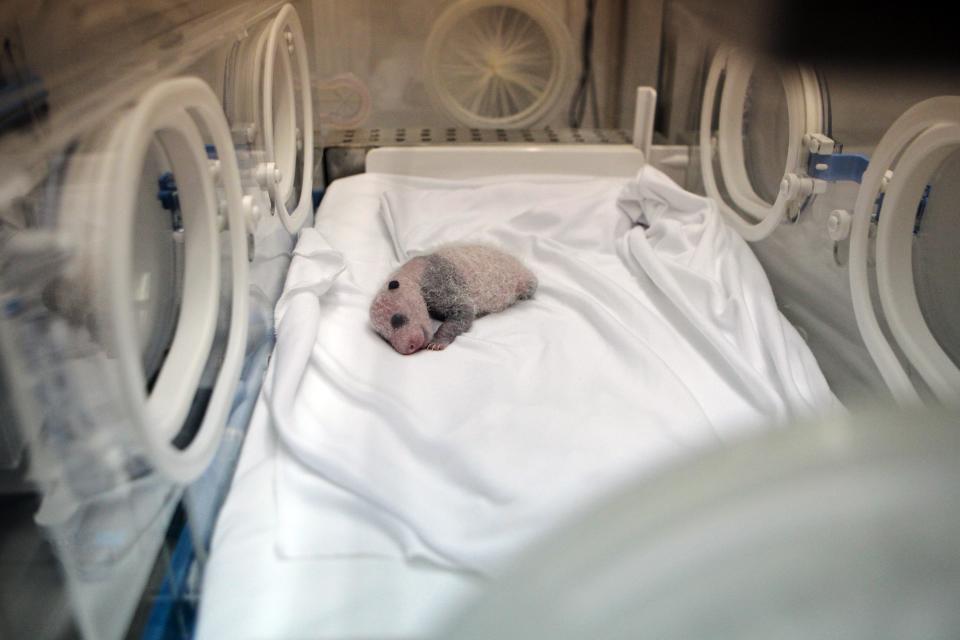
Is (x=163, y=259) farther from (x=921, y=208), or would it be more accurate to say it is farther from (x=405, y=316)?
(x=921, y=208)

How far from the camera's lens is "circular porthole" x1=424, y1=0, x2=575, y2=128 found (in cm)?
260

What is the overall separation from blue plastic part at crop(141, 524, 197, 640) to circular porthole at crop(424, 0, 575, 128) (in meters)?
2.05

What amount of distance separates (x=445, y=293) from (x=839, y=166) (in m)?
0.80

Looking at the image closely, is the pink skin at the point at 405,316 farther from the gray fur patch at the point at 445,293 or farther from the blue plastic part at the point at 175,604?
the blue plastic part at the point at 175,604

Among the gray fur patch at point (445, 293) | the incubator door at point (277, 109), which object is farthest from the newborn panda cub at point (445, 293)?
the incubator door at point (277, 109)

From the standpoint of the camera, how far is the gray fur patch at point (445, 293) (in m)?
1.55

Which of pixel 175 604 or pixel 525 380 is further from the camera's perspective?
pixel 525 380

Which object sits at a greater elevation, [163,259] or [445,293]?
[163,259]

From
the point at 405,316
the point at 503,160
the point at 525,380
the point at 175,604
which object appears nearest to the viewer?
the point at 175,604

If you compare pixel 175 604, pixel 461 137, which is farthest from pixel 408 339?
pixel 461 137

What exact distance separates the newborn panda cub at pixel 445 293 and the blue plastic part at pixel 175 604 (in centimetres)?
61

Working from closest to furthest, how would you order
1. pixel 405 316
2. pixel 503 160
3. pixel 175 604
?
pixel 175 604, pixel 405 316, pixel 503 160

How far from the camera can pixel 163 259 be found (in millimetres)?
943

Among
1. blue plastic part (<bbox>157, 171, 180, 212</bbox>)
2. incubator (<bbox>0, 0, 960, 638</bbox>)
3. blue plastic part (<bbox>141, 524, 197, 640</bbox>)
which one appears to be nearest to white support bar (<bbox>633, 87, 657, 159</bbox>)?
incubator (<bbox>0, 0, 960, 638</bbox>)
